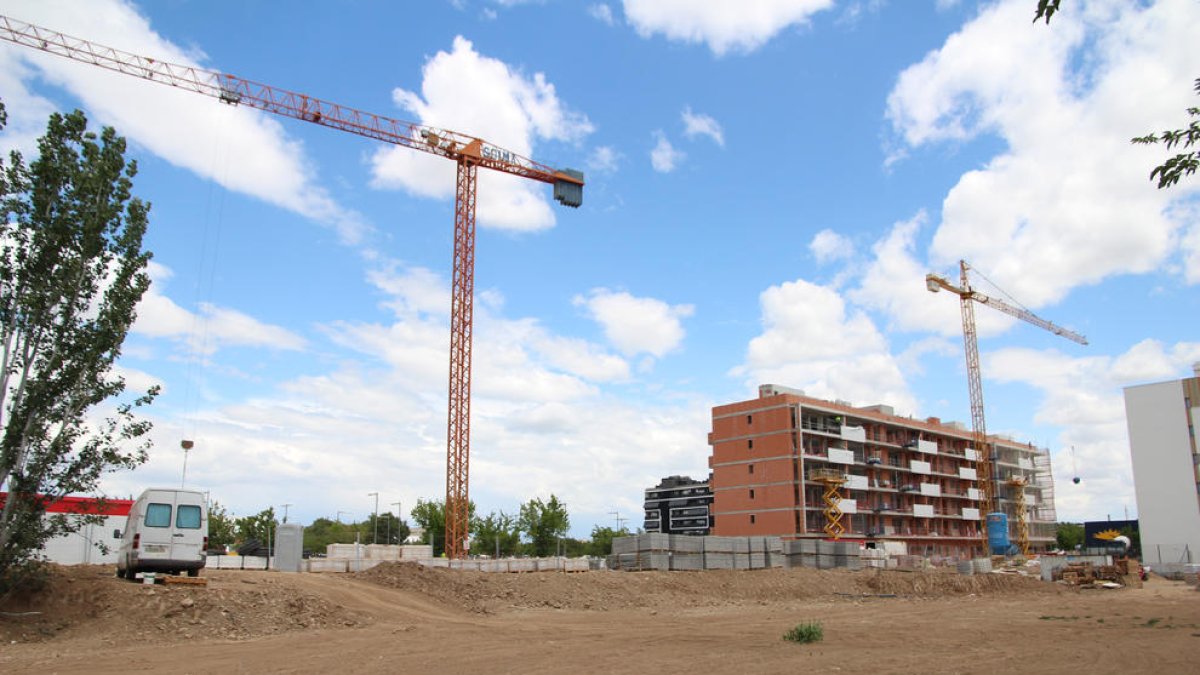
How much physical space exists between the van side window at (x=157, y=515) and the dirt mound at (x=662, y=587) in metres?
10.9

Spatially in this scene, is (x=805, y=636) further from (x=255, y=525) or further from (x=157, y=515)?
(x=255, y=525)

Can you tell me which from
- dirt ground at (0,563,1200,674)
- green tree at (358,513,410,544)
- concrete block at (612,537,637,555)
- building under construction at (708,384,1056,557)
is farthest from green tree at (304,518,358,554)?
dirt ground at (0,563,1200,674)

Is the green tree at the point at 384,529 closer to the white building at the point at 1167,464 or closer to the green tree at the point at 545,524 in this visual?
the green tree at the point at 545,524

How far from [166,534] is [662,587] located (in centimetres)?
2454

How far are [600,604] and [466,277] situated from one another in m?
28.4

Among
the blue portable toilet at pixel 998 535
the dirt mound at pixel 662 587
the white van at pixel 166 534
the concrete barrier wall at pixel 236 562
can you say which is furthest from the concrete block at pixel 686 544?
the blue portable toilet at pixel 998 535

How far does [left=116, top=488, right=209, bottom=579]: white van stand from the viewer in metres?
23.4

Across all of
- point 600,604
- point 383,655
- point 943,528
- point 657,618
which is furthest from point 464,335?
point 943,528

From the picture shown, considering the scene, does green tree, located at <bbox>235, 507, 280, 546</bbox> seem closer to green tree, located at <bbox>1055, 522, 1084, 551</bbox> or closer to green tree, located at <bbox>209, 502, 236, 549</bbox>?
green tree, located at <bbox>209, 502, 236, 549</bbox>

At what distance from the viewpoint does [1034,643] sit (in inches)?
790

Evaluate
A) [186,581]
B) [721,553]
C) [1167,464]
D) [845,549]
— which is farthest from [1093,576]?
[186,581]

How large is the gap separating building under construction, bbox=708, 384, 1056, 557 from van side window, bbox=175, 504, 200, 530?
60414 mm

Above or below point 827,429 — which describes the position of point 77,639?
below

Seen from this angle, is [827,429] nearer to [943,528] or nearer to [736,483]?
[736,483]
